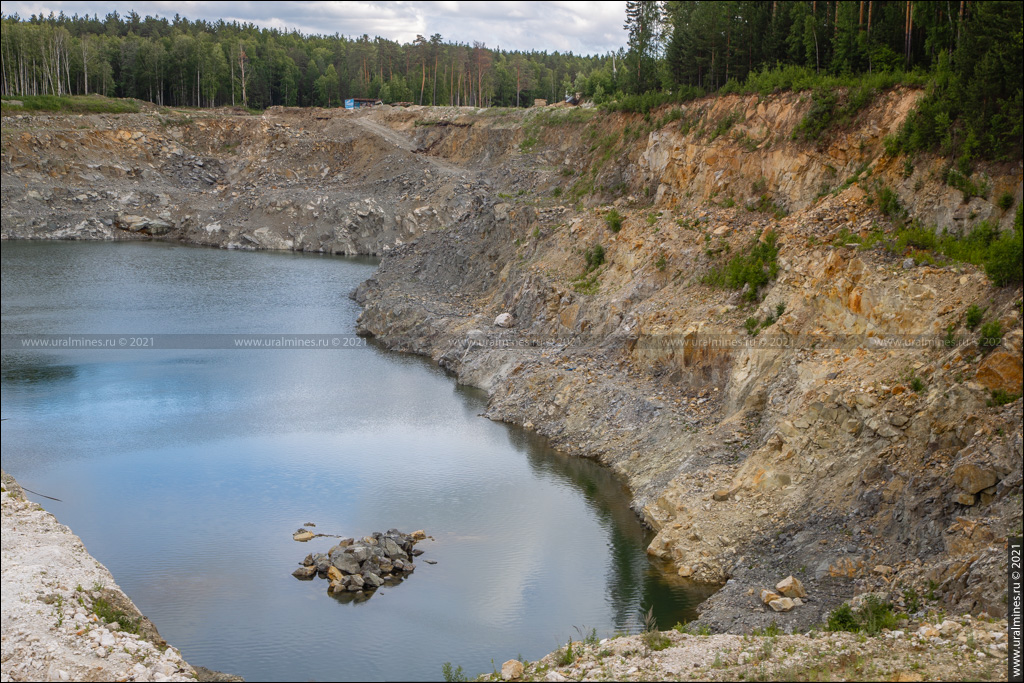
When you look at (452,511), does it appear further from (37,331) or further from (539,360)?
(37,331)

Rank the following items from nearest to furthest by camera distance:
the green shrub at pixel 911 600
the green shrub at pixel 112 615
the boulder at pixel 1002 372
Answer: the green shrub at pixel 911 600 → the green shrub at pixel 112 615 → the boulder at pixel 1002 372

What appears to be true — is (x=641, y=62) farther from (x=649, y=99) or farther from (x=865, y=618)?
(x=865, y=618)

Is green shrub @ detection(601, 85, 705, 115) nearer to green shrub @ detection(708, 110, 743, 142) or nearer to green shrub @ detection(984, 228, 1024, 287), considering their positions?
green shrub @ detection(708, 110, 743, 142)

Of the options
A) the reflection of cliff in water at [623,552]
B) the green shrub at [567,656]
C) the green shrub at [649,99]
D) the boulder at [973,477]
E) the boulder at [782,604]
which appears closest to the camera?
the green shrub at [567,656]

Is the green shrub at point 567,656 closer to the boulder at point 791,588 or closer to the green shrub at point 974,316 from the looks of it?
the boulder at point 791,588

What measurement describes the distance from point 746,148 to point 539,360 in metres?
12.8

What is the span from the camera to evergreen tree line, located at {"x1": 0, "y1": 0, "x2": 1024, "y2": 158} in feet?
83.0

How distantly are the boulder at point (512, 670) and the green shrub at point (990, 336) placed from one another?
1296 centimetres

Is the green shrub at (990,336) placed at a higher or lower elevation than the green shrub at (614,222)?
lower

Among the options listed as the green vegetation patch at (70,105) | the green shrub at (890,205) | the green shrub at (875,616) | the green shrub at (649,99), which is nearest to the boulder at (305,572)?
the green shrub at (875,616)

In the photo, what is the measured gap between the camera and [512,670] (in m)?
15.0

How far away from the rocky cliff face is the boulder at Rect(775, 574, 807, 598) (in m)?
0.43

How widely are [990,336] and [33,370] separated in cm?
3635

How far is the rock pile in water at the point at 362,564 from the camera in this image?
19516 mm
